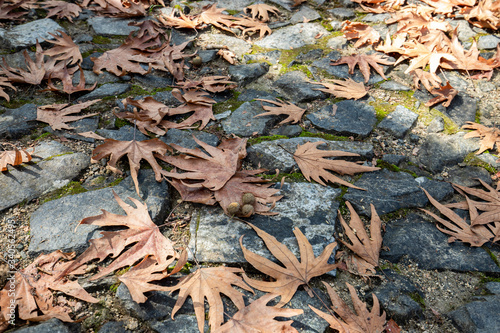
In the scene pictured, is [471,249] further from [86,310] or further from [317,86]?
[86,310]

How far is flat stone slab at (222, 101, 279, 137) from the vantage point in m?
2.06

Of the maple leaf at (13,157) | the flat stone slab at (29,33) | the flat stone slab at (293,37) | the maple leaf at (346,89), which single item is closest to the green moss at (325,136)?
the maple leaf at (346,89)

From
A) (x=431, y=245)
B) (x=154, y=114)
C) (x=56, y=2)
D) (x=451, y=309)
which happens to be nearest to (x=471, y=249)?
(x=431, y=245)

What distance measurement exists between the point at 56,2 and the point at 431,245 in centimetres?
347

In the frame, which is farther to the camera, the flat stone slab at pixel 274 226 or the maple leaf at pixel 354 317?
the flat stone slab at pixel 274 226

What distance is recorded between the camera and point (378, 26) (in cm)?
300

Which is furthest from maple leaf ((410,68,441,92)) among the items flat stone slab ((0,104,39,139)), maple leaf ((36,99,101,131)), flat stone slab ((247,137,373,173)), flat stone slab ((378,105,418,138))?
flat stone slab ((0,104,39,139))

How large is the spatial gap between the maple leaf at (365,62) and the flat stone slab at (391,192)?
989 mm

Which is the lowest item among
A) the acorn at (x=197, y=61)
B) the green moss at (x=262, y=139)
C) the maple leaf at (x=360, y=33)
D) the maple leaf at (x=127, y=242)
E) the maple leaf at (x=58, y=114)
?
the maple leaf at (x=127, y=242)

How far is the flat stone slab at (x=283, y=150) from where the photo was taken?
1.82 meters

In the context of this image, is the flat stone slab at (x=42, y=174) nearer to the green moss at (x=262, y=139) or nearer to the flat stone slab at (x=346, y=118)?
the green moss at (x=262, y=139)

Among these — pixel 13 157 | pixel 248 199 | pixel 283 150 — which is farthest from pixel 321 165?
pixel 13 157

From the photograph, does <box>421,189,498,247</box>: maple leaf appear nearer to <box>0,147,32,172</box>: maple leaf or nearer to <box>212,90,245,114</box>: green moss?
<box>212,90,245,114</box>: green moss

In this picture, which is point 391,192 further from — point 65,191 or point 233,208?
point 65,191
